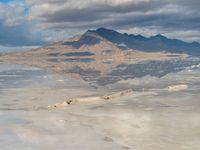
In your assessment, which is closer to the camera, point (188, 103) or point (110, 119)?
point (110, 119)

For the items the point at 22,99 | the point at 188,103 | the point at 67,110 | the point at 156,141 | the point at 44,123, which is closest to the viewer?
the point at 156,141

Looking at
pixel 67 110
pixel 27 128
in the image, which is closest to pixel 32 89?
pixel 67 110

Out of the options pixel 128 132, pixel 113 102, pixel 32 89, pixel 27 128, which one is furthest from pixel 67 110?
pixel 32 89

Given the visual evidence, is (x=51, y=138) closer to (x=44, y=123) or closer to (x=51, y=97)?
(x=44, y=123)

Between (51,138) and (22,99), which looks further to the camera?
(22,99)

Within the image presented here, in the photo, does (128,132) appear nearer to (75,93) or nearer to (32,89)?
(75,93)

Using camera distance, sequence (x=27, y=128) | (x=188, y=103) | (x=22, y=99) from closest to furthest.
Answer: (x=27, y=128) → (x=188, y=103) → (x=22, y=99)
